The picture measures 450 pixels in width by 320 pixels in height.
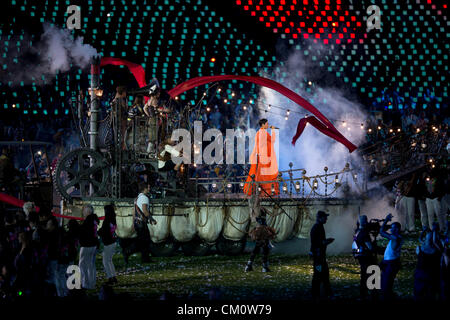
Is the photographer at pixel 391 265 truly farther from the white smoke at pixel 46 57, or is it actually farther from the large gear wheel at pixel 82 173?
the white smoke at pixel 46 57

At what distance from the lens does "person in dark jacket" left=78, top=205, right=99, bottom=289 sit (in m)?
10.9

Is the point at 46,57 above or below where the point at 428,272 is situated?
above

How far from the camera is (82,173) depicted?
16.0 metres

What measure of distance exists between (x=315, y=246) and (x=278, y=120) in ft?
62.0

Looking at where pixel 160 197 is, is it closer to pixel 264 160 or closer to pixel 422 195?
pixel 264 160

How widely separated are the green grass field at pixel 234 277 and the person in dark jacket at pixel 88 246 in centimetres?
27

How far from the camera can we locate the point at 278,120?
28.7m

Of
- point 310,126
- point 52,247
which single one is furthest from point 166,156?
point 310,126

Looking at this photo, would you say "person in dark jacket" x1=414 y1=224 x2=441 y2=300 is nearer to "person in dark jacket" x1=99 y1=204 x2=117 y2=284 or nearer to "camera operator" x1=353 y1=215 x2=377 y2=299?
"camera operator" x1=353 y1=215 x2=377 y2=299

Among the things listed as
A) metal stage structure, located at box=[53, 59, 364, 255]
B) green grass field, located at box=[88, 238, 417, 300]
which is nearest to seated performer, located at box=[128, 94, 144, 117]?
metal stage structure, located at box=[53, 59, 364, 255]

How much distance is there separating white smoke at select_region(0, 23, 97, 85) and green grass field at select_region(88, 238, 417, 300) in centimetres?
825

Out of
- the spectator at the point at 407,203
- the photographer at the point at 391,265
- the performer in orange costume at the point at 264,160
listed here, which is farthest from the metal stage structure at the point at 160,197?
the photographer at the point at 391,265

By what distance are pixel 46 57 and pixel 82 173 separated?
8955 mm
